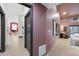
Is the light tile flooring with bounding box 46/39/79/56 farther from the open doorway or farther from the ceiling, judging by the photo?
the ceiling

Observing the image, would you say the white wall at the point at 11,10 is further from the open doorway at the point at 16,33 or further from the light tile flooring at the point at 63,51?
the light tile flooring at the point at 63,51

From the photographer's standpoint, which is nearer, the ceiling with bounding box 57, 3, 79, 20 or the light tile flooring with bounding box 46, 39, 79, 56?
the light tile flooring with bounding box 46, 39, 79, 56

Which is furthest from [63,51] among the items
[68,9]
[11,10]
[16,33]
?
[16,33]

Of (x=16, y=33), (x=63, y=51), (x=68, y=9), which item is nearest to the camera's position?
(x=63, y=51)

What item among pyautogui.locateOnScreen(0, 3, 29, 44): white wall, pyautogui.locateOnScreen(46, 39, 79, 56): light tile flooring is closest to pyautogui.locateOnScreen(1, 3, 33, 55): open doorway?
pyautogui.locateOnScreen(0, 3, 29, 44): white wall

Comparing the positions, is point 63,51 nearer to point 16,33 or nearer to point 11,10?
point 11,10

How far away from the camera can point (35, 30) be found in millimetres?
2936

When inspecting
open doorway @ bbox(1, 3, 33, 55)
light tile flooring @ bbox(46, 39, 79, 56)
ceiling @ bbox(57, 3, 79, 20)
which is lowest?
light tile flooring @ bbox(46, 39, 79, 56)

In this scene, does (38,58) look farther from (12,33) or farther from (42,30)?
(12,33)

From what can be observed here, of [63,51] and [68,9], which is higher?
[68,9]

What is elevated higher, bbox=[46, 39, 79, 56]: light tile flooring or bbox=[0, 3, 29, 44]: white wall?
bbox=[0, 3, 29, 44]: white wall

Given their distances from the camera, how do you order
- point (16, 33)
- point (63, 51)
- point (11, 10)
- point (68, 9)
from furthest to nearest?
point (16, 33), point (11, 10), point (68, 9), point (63, 51)

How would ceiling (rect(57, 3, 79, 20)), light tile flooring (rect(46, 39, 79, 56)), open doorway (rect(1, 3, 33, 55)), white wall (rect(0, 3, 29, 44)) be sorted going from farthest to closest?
ceiling (rect(57, 3, 79, 20)), white wall (rect(0, 3, 29, 44)), light tile flooring (rect(46, 39, 79, 56)), open doorway (rect(1, 3, 33, 55))

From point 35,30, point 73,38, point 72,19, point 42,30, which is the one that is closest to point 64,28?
point 72,19
